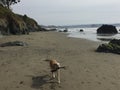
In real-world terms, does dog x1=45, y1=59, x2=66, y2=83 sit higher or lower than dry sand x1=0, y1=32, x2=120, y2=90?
higher

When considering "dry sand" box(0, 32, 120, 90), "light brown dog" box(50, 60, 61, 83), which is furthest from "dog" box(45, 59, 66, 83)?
"dry sand" box(0, 32, 120, 90)

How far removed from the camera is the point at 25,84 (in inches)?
405

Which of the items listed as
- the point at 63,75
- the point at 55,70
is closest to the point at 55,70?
the point at 55,70

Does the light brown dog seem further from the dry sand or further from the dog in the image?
the dry sand

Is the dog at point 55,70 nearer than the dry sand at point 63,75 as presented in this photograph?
No

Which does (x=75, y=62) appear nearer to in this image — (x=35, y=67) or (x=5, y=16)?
(x=35, y=67)

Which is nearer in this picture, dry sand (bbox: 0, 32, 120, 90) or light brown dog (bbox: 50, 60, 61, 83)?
dry sand (bbox: 0, 32, 120, 90)

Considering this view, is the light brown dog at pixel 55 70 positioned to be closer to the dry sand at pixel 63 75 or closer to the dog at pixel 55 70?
the dog at pixel 55 70

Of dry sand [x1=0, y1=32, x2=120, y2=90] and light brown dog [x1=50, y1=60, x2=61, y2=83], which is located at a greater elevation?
light brown dog [x1=50, y1=60, x2=61, y2=83]

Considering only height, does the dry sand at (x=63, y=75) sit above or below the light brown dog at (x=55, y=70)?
below

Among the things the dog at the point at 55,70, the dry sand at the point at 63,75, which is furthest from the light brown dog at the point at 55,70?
the dry sand at the point at 63,75

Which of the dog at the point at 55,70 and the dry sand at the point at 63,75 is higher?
the dog at the point at 55,70

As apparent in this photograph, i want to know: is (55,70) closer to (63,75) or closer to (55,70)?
(55,70)

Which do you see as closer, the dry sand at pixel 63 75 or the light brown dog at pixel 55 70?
the dry sand at pixel 63 75
